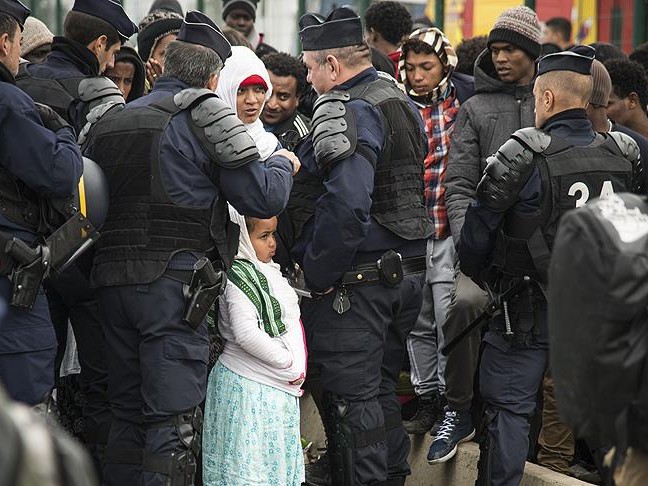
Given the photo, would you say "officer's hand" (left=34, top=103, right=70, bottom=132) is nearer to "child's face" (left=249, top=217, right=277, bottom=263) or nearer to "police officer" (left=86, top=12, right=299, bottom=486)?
"police officer" (left=86, top=12, right=299, bottom=486)

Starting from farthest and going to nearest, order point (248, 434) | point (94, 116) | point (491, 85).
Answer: point (491, 85) < point (94, 116) < point (248, 434)

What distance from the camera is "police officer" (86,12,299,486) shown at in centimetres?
490

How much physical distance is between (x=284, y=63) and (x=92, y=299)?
79.5 inches

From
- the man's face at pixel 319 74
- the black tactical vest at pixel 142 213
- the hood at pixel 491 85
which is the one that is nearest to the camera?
the black tactical vest at pixel 142 213

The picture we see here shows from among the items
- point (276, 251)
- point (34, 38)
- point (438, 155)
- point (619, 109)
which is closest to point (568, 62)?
point (438, 155)

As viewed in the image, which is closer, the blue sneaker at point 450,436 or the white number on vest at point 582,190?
the white number on vest at point 582,190

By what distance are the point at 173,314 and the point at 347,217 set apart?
3.04 feet

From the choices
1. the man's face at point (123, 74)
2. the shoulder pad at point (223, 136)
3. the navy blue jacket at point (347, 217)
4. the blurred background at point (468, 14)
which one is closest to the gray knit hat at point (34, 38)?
the man's face at point (123, 74)

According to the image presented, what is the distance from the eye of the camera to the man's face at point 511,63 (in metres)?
6.51

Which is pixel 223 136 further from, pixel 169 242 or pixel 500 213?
pixel 500 213

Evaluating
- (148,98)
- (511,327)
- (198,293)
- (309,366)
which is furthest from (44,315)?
(511,327)

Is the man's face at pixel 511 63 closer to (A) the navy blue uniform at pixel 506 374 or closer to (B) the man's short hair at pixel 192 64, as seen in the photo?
(A) the navy blue uniform at pixel 506 374

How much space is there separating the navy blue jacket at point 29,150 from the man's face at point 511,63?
266 centimetres

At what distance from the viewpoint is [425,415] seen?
657 centimetres
